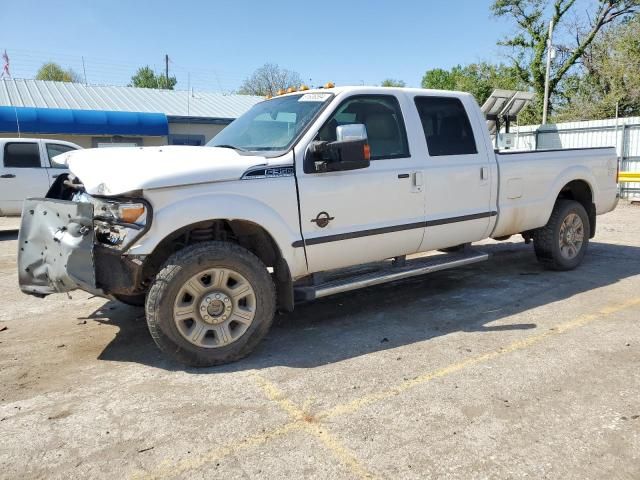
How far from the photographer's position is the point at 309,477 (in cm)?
252

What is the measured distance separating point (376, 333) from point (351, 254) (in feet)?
2.30

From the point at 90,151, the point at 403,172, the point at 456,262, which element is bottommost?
the point at 456,262

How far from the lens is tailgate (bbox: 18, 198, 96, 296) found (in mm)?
3592

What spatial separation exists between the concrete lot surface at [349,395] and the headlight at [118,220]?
0.97 m

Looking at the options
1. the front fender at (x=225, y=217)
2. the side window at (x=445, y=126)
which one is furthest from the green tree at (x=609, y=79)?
the front fender at (x=225, y=217)

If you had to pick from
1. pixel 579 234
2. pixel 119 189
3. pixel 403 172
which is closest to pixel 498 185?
pixel 403 172

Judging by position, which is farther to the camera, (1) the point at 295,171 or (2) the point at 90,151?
(2) the point at 90,151

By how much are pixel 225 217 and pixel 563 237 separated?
458cm

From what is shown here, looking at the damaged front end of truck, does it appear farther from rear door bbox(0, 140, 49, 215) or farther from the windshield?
rear door bbox(0, 140, 49, 215)

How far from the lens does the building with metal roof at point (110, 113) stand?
58.5 ft

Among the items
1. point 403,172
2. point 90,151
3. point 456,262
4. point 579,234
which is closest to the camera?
point 90,151

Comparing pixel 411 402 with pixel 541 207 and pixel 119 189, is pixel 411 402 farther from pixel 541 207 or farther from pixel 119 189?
pixel 541 207

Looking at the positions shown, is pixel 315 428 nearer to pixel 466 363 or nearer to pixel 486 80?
pixel 466 363

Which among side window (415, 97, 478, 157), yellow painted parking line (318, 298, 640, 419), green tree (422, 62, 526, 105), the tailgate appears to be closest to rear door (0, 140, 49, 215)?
the tailgate
